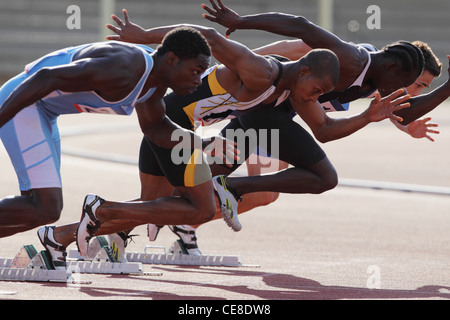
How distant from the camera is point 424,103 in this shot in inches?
336

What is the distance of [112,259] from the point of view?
7594mm

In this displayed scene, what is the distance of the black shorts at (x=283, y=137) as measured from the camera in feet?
26.0

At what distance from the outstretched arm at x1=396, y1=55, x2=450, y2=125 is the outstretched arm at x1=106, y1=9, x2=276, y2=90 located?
1.84 metres

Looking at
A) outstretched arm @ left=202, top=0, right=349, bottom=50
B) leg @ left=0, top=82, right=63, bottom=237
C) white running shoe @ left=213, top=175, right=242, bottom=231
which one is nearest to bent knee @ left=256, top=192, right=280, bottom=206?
white running shoe @ left=213, top=175, right=242, bottom=231

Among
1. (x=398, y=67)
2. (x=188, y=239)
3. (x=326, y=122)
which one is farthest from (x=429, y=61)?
(x=188, y=239)

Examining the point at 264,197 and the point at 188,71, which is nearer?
the point at 188,71

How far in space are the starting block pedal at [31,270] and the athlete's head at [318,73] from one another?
225cm

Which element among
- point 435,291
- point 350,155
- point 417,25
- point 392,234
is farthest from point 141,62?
point 417,25

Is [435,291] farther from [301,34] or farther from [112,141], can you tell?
[112,141]

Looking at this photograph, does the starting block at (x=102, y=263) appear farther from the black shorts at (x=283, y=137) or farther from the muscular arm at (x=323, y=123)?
the muscular arm at (x=323, y=123)

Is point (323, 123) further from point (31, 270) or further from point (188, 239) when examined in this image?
point (31, 270)

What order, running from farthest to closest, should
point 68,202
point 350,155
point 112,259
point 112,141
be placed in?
point 112,141 → point 350,155 → point 68,202 → point 112,259

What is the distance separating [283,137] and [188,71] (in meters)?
1.96

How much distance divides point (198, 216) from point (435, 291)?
175 cm
